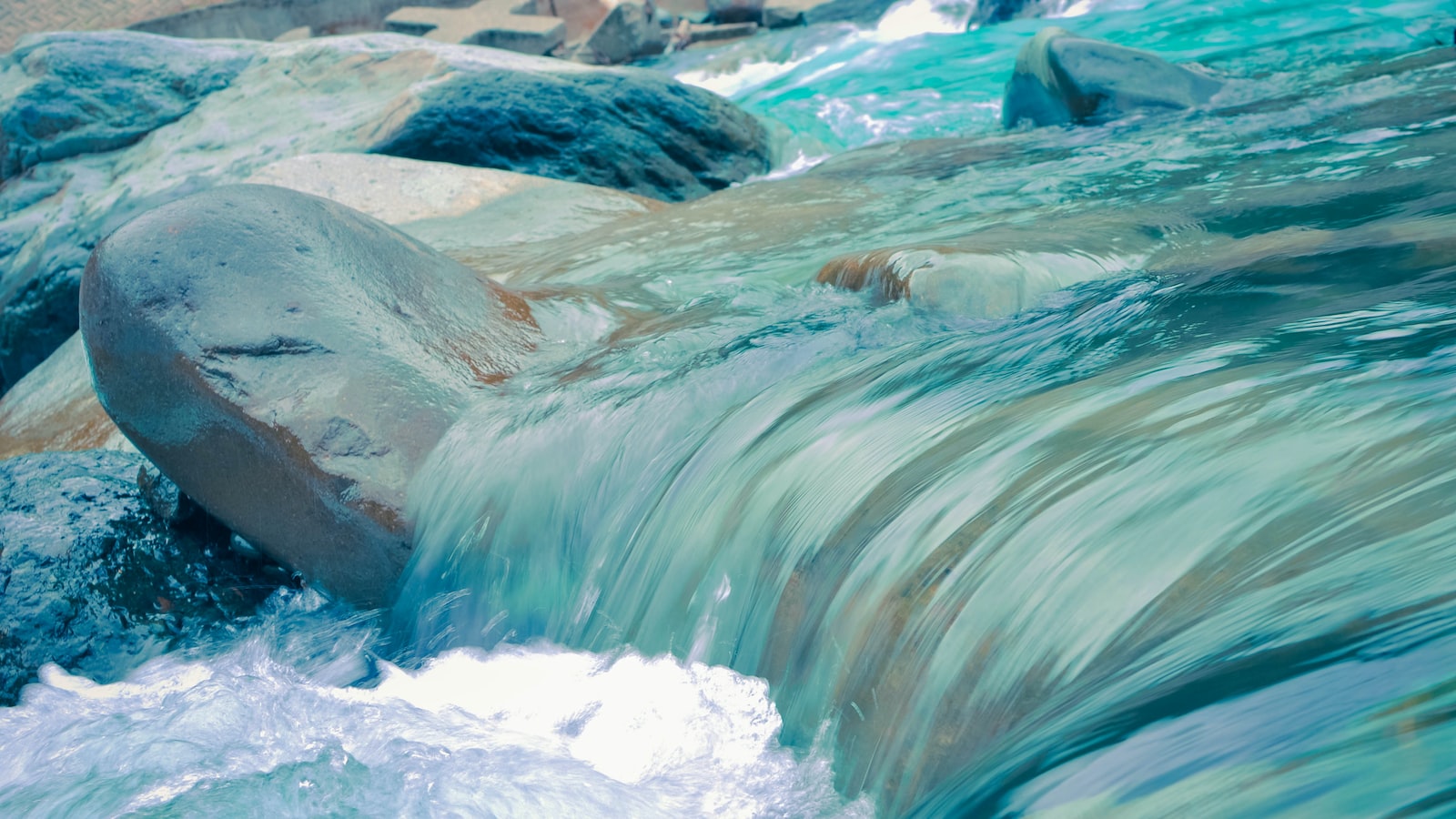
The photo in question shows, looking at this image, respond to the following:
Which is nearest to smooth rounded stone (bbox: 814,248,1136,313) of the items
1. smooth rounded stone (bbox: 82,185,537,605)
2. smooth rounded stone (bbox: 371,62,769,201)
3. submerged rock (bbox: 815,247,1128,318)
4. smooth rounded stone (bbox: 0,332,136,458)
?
submerged rock (bbox: 815,247,1128,318)

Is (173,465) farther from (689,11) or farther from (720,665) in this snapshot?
(689,11)

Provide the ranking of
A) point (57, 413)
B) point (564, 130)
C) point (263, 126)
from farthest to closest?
point (263, 126) < point (564, 130) < point (57, 413)

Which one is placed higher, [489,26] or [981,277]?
[489,26]

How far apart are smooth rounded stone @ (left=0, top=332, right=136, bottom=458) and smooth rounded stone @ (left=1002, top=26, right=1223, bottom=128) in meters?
4.74

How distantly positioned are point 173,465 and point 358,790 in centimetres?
Answer: 141

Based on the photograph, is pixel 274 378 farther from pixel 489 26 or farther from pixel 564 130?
pixel 489 26

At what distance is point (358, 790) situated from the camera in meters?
1.90

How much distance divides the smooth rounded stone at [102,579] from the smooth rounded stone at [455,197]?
231 cm

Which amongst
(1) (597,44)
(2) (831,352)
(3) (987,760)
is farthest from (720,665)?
(1) (597,44)

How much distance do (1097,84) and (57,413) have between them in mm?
5113

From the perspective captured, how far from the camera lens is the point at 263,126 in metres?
6.82

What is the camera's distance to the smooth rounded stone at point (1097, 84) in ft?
18.3

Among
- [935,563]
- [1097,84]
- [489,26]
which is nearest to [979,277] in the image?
[935,563]

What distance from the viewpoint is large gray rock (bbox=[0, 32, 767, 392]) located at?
237 inches
